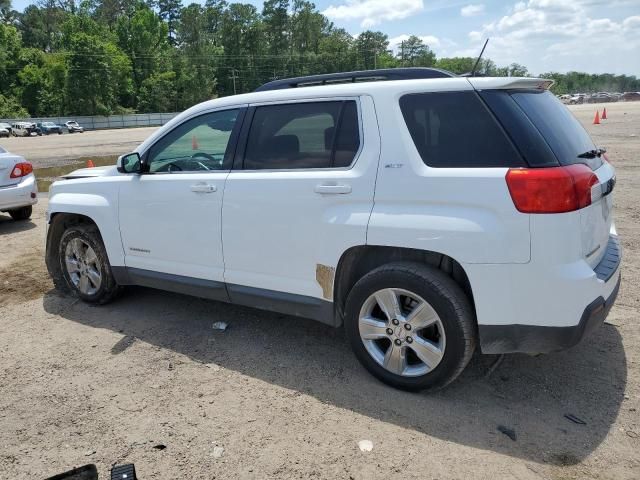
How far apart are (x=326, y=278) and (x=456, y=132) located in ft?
4.15

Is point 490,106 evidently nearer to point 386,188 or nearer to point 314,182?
point 386,188

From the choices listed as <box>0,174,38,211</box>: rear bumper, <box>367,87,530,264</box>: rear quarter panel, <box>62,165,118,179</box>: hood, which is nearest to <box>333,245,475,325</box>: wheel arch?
<box>367,87,530,264</box>: rear quarter panel

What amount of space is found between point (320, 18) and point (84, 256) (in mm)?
130206

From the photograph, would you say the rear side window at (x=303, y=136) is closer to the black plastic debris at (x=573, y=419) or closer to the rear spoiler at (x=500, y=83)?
the rear spoiler at (x=500, y=83)

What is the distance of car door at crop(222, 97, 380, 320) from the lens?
11.4ft

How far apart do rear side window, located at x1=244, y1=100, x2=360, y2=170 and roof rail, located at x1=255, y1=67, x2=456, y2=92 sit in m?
0.24

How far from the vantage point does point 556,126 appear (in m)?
3.23

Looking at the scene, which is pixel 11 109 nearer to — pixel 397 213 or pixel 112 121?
pixel 112 121

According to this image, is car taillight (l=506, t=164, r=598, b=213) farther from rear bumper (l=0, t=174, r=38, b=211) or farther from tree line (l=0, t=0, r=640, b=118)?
tree line (l=0, t=0, r=640, b=118)

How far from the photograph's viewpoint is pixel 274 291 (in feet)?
12.9

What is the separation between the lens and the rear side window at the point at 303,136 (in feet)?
11.7

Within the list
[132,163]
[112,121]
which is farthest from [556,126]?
[112,121]

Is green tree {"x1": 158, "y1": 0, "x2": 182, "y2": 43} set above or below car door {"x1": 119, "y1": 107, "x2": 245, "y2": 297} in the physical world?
above

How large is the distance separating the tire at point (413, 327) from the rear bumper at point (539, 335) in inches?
5.0
